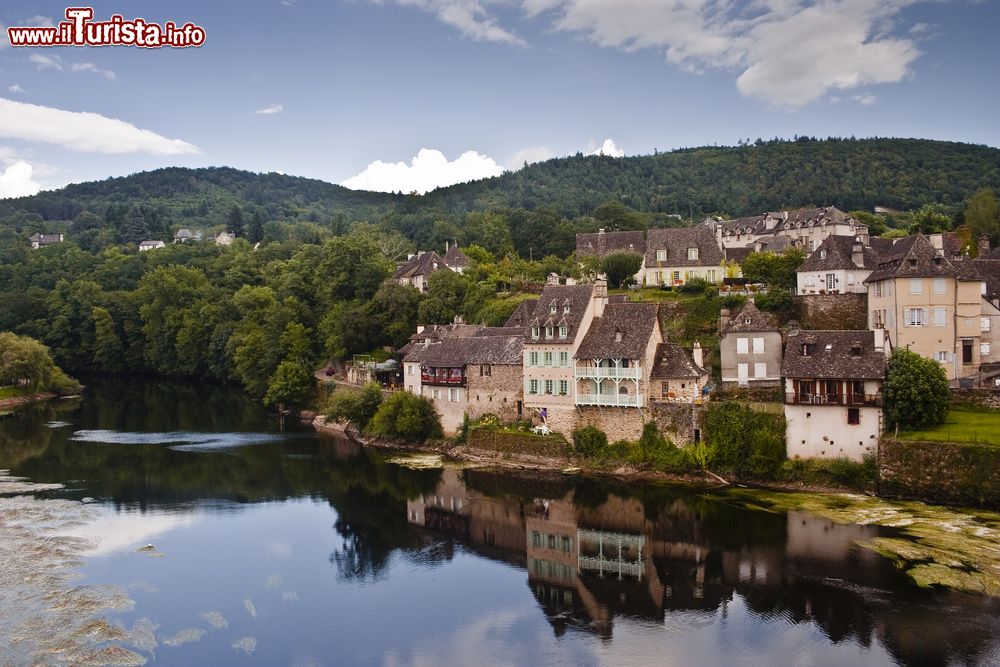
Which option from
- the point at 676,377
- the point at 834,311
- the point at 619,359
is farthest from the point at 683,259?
the point at 619,359

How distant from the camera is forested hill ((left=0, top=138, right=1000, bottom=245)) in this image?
12469 centimetres

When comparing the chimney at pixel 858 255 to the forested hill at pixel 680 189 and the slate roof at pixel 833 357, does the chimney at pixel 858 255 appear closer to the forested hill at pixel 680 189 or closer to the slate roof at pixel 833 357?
the slate roof at pixel 833 357

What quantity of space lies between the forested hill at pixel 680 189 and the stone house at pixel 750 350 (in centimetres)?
5285

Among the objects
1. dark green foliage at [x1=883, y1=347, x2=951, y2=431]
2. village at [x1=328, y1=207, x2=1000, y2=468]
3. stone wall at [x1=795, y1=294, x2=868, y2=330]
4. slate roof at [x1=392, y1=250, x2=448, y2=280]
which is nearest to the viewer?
dark green foliage at [x1=883, y1=347, x2=951, y2=431]

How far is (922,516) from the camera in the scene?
3291cm

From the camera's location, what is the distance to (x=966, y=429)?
35625 millimetres

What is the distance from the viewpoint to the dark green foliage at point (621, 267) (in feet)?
212

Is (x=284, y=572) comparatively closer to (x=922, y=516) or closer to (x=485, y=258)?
(x=922, y=516)

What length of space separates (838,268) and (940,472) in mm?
19377

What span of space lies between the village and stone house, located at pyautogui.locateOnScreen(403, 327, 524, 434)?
0.09 metres

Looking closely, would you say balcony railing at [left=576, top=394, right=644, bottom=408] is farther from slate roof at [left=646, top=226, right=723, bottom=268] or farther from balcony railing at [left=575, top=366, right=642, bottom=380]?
slate roof at [left=646, top=226, right=723, bottom=268]

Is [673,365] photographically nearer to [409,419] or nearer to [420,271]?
[409,419]

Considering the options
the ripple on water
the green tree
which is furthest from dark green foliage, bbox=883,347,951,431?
the ripple on water

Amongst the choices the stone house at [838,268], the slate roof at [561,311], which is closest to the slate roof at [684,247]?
the stone house at [838,268]
